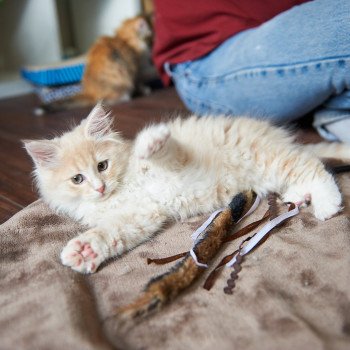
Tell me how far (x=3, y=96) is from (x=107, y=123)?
2.67 meters

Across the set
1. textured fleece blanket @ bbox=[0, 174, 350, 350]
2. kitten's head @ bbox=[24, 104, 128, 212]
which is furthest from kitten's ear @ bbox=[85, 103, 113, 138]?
textured fleece blanket @ bbox=[0, 174, 350, 350]

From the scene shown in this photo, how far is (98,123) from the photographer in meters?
1.20

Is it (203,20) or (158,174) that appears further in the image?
(203,20)

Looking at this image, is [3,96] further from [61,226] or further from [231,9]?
[61,226]

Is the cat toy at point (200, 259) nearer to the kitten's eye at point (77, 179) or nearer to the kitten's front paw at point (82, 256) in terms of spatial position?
the kitten's front paw at point (82, 256)

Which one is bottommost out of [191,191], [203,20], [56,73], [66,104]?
[66,104]

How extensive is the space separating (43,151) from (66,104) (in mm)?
1845

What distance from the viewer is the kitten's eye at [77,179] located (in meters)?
1.10

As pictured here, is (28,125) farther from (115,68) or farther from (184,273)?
(184,273)

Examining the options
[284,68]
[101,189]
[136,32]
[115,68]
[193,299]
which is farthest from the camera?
[136,32]

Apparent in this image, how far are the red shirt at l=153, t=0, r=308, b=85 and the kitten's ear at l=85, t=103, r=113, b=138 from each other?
2.59 ft

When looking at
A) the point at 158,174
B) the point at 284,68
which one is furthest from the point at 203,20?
the point at 158,174

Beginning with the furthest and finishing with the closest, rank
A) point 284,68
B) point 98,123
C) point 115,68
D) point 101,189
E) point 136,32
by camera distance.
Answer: point 136,32, point 115,68, point 284,68, point 98,123, point 101,189

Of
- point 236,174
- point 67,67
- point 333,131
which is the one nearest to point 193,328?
point 236,174
